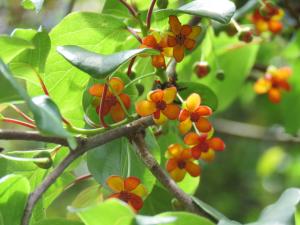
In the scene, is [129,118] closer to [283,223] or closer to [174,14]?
[174,14]

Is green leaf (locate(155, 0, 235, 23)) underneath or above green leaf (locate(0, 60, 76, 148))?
underneath

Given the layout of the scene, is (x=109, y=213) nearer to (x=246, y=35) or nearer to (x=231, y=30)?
(x=246, y=35)

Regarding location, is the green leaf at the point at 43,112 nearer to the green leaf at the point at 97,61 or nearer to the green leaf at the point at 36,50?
the green leaf at the point at 97,61

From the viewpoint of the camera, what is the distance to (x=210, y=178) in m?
3.79

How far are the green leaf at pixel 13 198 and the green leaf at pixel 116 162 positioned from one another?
244 mm

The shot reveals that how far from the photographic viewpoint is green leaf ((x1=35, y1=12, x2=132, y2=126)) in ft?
4.53

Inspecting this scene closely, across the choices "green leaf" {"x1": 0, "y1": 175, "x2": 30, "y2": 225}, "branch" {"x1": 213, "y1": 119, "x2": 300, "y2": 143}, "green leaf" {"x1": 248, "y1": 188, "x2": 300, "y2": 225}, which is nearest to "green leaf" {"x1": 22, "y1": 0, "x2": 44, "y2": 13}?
"green leaf" {"x1": 0, "y1": 175, "x2": 30, "y2": 225}

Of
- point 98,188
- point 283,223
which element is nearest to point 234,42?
point 98,188

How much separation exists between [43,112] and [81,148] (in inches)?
6.9

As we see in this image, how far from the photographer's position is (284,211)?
1.13 metres

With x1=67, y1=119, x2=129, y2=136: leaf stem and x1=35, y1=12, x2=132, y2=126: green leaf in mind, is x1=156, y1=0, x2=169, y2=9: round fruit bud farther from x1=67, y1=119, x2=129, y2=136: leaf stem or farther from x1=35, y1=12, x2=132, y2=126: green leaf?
x1=67, y1=119, x2=129, y2=136: leaf stem

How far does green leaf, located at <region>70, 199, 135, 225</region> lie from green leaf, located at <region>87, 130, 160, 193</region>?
0.39 m

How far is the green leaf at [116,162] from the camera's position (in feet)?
4.53

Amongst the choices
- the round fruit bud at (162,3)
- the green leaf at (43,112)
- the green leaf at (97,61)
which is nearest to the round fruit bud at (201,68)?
the round fruit bud at (162,3)
